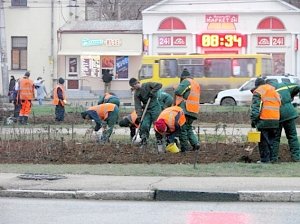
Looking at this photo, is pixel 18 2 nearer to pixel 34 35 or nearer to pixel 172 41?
pixel 34 35

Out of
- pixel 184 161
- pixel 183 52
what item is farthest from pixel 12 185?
pixel 183 52

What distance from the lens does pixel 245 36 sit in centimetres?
5022

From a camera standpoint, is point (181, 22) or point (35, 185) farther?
point (181, 22)

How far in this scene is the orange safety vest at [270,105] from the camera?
14602 mm

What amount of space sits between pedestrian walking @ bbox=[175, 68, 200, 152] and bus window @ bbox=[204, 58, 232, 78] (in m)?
26.1

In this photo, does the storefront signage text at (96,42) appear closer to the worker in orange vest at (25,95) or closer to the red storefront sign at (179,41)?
the red storefront sign at (179,41)

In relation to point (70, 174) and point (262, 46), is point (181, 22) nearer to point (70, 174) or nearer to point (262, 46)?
point (262, 46)

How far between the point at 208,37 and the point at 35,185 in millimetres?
38950

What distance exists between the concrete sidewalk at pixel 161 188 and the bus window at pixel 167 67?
30.0 meters

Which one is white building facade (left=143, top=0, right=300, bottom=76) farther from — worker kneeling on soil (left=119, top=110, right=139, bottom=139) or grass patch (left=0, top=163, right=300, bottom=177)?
grass patch (left=0, top=163, right=300, bottom=177)

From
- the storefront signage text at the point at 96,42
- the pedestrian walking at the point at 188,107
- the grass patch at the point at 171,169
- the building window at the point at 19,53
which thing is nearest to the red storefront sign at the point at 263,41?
the storefront signage text at the point at 96,42

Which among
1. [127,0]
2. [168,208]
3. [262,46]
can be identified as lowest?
[168,208]

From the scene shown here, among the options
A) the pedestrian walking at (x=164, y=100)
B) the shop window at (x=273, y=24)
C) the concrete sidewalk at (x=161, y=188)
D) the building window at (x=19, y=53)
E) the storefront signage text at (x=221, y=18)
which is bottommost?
the concrete sidewalk at (x=161, y=188)

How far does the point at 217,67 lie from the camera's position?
42.8 meters
